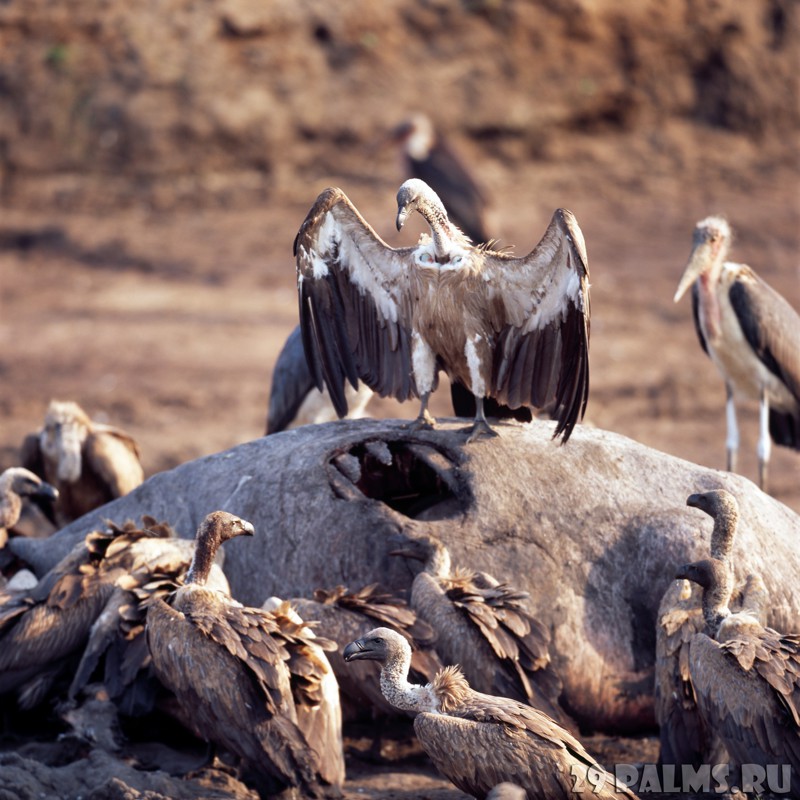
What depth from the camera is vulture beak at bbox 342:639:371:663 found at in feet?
18.8

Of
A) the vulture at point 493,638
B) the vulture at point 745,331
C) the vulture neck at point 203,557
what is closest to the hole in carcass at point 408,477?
the vulture at point 493,638

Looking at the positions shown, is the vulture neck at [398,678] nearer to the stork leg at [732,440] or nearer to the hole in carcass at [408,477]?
the hole in carcass at [408,477]

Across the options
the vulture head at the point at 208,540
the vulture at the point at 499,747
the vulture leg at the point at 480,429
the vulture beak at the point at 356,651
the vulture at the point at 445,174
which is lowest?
the vulture at the point at 499,747

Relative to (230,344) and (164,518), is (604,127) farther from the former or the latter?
(164,518)

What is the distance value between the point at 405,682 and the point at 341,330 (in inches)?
86.0

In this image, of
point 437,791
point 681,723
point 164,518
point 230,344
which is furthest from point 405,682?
point 230,344

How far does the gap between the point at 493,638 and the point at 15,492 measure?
2.93m

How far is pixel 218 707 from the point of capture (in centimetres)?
576

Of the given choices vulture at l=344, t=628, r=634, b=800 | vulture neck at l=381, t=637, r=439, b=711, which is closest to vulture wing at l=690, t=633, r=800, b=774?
vulture at l=344, t=628, r=634, b=800

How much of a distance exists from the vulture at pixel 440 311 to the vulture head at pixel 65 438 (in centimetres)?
189

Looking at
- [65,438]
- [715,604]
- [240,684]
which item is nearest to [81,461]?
[65,438]

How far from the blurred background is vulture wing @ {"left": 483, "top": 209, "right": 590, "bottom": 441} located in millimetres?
6752

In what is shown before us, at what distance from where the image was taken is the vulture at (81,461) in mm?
8758

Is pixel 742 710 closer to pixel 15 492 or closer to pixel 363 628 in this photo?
pixel 363 628
